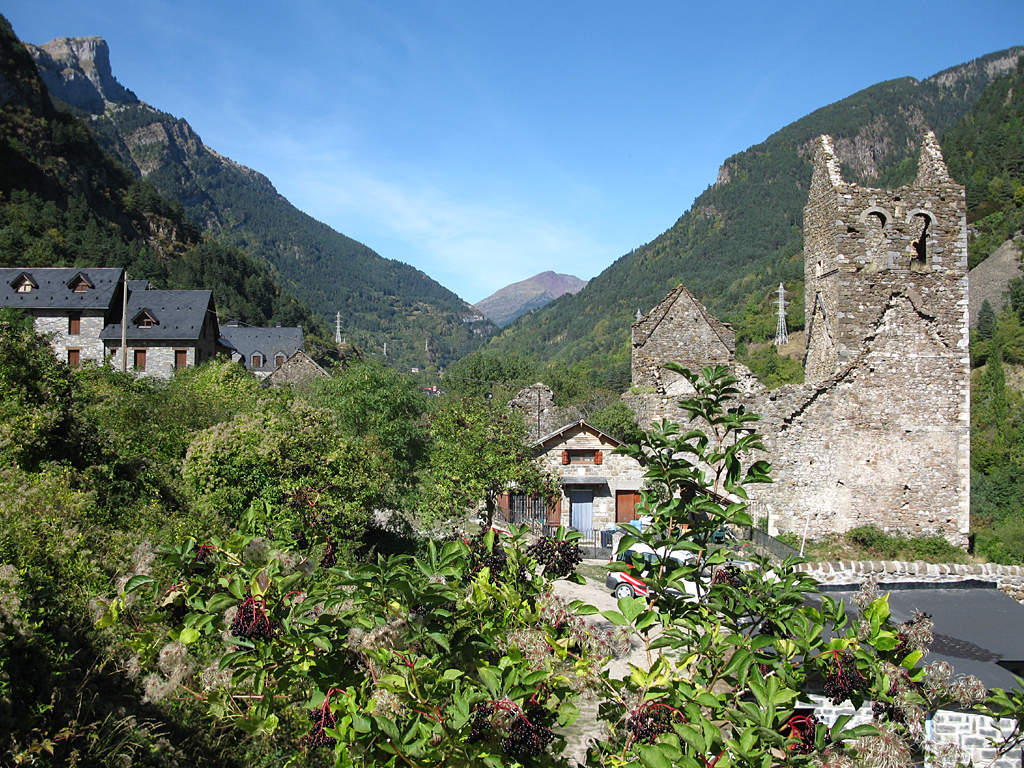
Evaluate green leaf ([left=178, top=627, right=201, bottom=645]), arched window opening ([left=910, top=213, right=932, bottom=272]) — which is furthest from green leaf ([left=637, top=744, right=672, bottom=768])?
arched window opening ([left=910, top=213, right=932, bottom=272])

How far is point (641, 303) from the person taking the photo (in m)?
104

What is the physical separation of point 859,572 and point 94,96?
833ft

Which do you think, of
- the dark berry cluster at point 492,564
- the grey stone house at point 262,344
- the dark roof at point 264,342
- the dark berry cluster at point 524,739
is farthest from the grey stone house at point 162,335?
the dark berry cluster at point 524,739

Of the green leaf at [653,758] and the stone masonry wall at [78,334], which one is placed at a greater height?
the stone masonry wall at [78,334]

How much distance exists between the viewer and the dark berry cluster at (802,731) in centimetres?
260

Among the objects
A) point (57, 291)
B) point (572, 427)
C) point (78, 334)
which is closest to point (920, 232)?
point (572, 427)

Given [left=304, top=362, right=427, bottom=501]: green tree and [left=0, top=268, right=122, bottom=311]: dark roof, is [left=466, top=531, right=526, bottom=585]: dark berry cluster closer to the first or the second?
[left=304, top=362, right=427, bottom=501]: green tree

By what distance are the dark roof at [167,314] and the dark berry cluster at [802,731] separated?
42.1 metres

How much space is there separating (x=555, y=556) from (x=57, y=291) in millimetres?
45323

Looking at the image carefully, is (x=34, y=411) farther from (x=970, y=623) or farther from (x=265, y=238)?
(x=265, y=238)

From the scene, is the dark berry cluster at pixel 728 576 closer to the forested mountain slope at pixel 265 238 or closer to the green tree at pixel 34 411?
the green tree at pixel 34 411


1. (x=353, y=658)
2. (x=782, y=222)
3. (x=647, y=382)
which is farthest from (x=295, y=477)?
(x=782, y=222)

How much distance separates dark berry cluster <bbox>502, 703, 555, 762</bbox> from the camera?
2.58 metres

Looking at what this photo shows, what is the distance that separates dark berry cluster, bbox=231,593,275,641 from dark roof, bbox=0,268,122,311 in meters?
42.8
